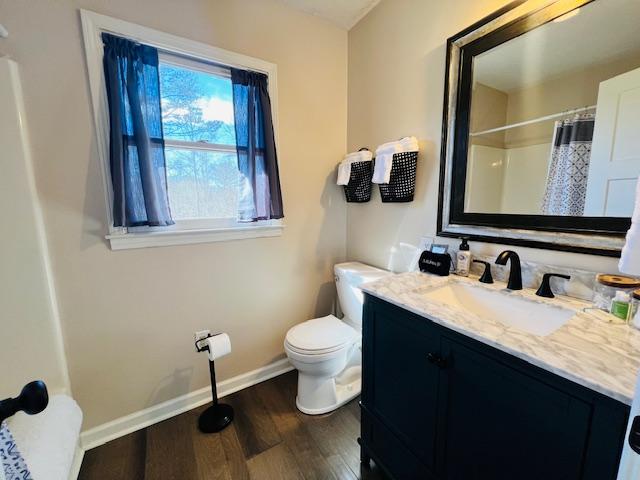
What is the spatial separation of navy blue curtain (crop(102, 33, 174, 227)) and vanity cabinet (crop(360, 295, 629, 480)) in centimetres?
117

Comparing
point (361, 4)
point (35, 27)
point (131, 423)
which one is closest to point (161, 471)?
point (131, 423)

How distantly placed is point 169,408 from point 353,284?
4.28 feet

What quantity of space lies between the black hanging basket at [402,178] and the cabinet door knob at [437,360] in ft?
2.97

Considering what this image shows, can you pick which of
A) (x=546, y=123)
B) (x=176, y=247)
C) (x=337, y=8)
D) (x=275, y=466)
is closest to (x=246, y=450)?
(x=275, y=466)

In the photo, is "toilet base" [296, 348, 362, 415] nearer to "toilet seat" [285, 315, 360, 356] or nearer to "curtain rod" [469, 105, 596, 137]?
"toilet seat" [285, 315, 360, 356]

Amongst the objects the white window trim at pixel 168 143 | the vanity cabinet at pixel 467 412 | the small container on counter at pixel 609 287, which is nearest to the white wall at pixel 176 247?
the white window trim at pixel 168 143

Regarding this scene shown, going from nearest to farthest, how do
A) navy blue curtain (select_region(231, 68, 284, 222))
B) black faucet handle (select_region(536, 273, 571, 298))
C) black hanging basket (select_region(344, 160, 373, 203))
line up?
black faucet handle (select_region(536, 273, 571, 298)), navy blue curtain (select_region(231, 68, 284, 222)), black hanging basket (select_region(344, 160, 373, 203))

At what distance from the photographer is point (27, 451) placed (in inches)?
34.6

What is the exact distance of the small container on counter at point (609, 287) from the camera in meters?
0.85

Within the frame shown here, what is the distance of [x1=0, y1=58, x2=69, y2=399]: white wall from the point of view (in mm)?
1090

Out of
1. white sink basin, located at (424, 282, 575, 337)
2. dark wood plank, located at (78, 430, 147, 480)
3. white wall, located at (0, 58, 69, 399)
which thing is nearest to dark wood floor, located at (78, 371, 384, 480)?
dark wood plank, located at (78, 430, 147, 480)

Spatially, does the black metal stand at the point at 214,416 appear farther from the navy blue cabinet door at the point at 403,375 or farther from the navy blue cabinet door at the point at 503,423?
the navy blue cabinet door at the point at 503,423

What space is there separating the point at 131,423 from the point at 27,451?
2.32ft

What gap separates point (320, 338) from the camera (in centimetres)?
155
